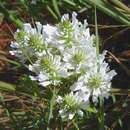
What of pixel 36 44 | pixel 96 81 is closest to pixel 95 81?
pixel 96 81

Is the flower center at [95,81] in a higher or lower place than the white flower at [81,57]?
lower

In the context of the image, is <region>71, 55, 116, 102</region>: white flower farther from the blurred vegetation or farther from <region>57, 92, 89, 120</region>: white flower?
the blurred vegetation

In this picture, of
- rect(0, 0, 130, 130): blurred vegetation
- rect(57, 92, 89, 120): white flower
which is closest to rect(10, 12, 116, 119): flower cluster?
rect(57, 92, 89, 120): white flower

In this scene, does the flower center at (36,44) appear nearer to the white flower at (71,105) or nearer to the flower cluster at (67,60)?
the flower cluster at (67,60)

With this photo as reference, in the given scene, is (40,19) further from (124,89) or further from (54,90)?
(54,90)

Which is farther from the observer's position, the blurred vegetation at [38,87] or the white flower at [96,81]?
the blurred vegetation at [38,87]

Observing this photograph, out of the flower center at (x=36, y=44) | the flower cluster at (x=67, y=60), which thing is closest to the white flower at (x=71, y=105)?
the flower cluster at (x=67, y=60)

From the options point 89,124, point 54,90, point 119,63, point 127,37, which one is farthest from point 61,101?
point 127,37

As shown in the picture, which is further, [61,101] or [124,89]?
[124,89]

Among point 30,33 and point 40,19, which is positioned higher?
point 40,19

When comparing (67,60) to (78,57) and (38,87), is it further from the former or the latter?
(38,87)
